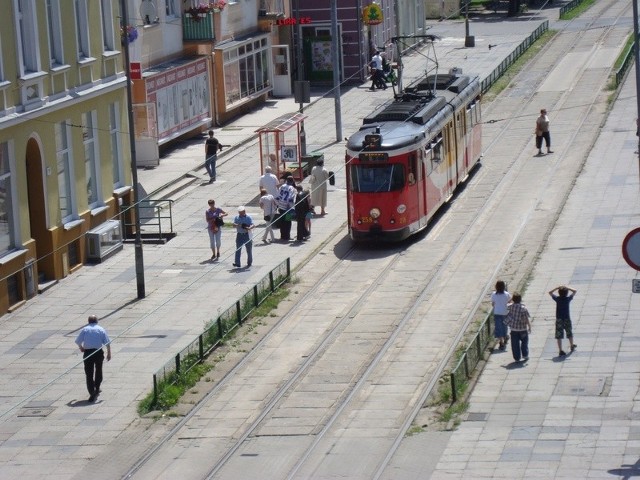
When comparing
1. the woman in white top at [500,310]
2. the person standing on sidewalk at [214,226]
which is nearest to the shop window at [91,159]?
the person standing on sidewalk at [214,226]

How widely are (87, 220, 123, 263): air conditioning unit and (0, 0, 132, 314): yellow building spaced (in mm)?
146

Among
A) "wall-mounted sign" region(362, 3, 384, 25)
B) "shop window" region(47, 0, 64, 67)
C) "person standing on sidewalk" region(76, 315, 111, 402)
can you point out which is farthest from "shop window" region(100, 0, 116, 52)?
"wall-mounted sign" region(362, 3, 384, 25)

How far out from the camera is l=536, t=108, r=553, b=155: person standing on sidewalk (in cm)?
4494

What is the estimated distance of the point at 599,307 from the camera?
2847 centimetres

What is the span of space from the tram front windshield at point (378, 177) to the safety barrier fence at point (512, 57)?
2343 centimetres

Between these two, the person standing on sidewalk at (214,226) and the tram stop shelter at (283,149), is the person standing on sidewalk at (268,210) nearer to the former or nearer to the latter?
the person standing on sidewalk at (214,226)

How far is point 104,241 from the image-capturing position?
35875mm

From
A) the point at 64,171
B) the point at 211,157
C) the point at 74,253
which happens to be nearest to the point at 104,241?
the point at 74,253

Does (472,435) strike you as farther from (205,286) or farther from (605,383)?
(205,286)

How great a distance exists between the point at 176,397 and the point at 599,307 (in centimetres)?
839

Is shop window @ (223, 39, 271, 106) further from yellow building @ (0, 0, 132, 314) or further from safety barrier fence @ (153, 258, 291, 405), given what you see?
safety barrier fence @ (153, 258, 291, 405)

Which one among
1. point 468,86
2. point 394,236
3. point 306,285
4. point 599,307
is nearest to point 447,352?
point 599,307

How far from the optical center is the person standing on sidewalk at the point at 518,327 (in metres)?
25.2

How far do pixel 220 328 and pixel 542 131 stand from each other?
1969 cm
